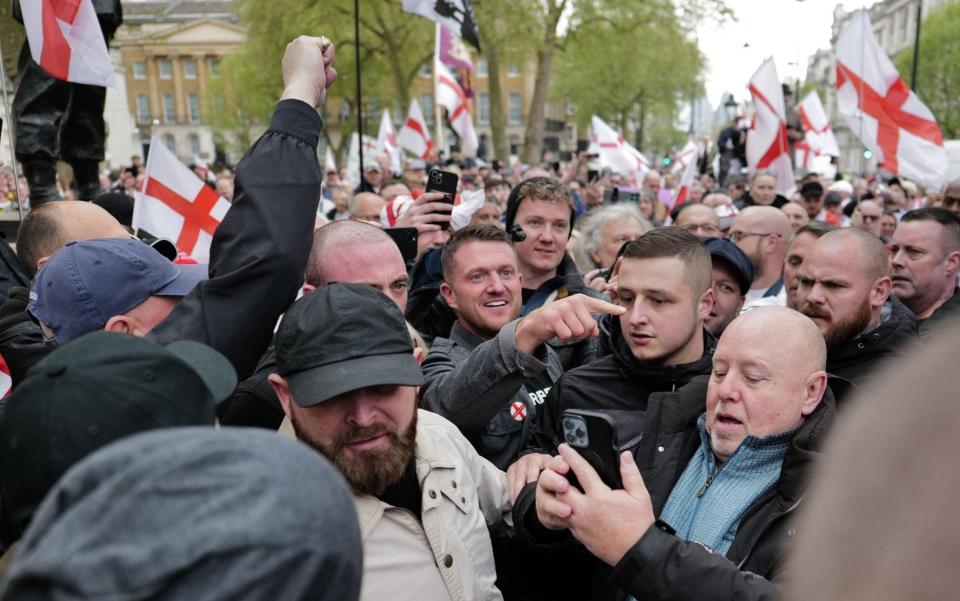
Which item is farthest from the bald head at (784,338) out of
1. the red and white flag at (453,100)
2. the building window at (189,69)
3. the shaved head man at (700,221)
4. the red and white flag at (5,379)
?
the building window at (189,69)

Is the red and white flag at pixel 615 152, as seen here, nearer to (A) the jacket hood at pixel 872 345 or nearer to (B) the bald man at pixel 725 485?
(A) the jacket hood at pixel 872 345

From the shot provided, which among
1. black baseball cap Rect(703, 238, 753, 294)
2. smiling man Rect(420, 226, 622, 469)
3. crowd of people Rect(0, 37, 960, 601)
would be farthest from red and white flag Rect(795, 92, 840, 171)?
smiling man Rect(420, 226, 622, 469)

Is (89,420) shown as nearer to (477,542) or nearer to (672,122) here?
(477,542)

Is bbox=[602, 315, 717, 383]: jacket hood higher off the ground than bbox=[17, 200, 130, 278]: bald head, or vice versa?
bbox=[17, 200, 130, 278]: bald head

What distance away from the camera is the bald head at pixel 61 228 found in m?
3.05

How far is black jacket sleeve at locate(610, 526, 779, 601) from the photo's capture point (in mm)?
1705

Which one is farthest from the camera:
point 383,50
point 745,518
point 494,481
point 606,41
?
point 383,50

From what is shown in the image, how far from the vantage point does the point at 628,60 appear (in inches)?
1260

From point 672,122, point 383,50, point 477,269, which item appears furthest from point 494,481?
point 672,122

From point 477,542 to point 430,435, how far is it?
1.01 ft

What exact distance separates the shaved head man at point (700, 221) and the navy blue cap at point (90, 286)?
14.8ft

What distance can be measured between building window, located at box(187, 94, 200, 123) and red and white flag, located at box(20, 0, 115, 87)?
8611cm

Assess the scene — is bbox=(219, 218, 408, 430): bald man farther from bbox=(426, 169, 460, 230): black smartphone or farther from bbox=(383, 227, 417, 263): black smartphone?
bbox=(426, 169, 460, 230): black smartphone

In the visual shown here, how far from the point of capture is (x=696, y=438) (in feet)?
7.61
